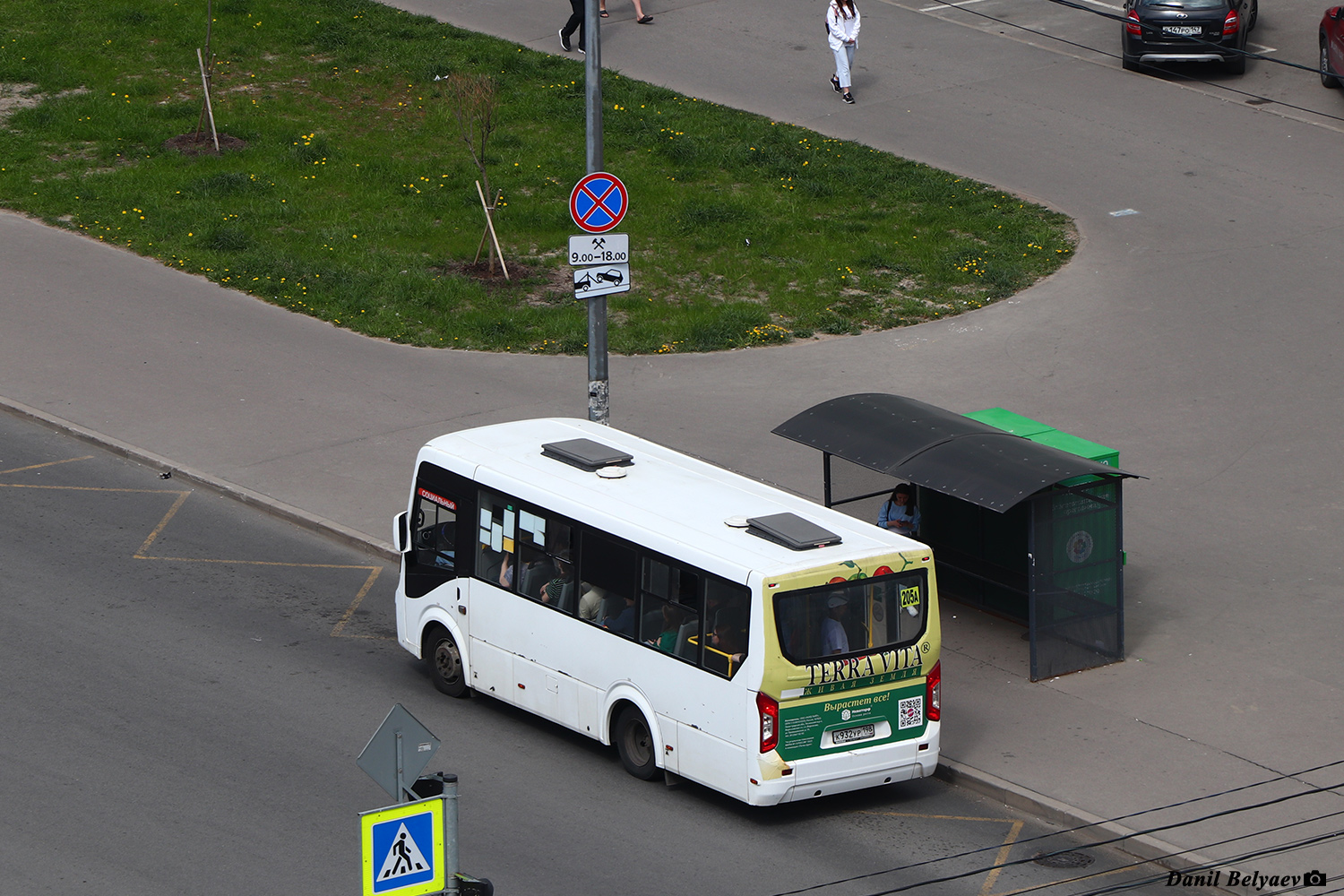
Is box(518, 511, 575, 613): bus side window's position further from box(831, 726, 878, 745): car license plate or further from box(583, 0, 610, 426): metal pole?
box(583, 0, 610, 426): metal pole

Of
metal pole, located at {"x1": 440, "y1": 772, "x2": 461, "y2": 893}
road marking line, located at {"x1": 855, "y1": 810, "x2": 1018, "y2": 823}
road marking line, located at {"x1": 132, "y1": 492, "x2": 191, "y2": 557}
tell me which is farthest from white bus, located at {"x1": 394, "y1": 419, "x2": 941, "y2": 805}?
road marking line, located at {"x1": 132, "y1": 492, "x2": 191, "y2": 557}

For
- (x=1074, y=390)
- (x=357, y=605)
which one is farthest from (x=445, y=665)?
(x=1074, y=390)

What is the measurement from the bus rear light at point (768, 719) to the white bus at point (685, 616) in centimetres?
1

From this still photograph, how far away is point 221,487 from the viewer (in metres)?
18.5

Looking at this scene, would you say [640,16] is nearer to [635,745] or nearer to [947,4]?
[947,4]

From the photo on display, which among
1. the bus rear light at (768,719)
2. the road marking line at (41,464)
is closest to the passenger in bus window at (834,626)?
the bus rear light at (768,719)

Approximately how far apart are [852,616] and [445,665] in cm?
393

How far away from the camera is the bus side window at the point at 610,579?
12766 millimetres

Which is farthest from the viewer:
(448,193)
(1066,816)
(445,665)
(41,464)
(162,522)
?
(448,193)

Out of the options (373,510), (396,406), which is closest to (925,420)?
(373,510)

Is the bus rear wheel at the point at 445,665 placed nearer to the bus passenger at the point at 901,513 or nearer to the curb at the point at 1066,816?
the curb at the point at 1066,816

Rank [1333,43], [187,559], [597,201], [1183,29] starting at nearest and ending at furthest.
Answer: [597,201], [187,559], [1333,43], [1183,29]

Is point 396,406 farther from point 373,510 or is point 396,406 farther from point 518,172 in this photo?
point 518,172

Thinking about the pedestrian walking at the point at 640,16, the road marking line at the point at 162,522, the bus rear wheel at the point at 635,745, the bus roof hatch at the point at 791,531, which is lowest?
the road marking line at the point at 162,522
